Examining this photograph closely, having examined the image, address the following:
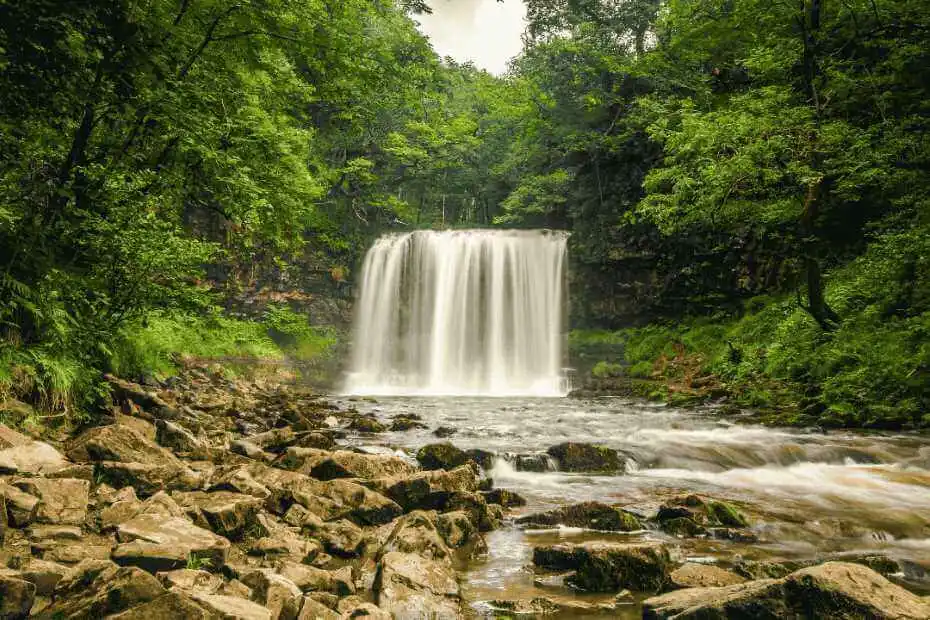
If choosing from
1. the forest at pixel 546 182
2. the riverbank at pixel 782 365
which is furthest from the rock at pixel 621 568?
the riverbank at pixel 782 365

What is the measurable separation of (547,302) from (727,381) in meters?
10.1

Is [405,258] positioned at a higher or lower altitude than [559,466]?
higher

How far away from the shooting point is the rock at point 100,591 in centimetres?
236

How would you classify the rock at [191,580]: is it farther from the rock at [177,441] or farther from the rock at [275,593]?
the rock at [177,441]

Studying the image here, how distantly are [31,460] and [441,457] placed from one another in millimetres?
4352

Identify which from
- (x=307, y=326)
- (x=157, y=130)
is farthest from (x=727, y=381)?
(x=307, y=326)

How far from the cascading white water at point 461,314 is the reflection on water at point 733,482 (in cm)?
1138

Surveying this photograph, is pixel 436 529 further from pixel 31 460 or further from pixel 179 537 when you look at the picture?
pixel 31 460

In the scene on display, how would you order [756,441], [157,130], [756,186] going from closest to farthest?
[157,130]
[756,441]
[756,186]

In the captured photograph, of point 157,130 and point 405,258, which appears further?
point 405,258

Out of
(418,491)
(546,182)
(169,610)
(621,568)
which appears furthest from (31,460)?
(546,182)

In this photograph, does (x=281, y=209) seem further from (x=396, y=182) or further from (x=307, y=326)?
(x=396, y=182)

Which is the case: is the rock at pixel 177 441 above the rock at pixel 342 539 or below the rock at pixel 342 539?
above

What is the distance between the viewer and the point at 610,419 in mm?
12695
